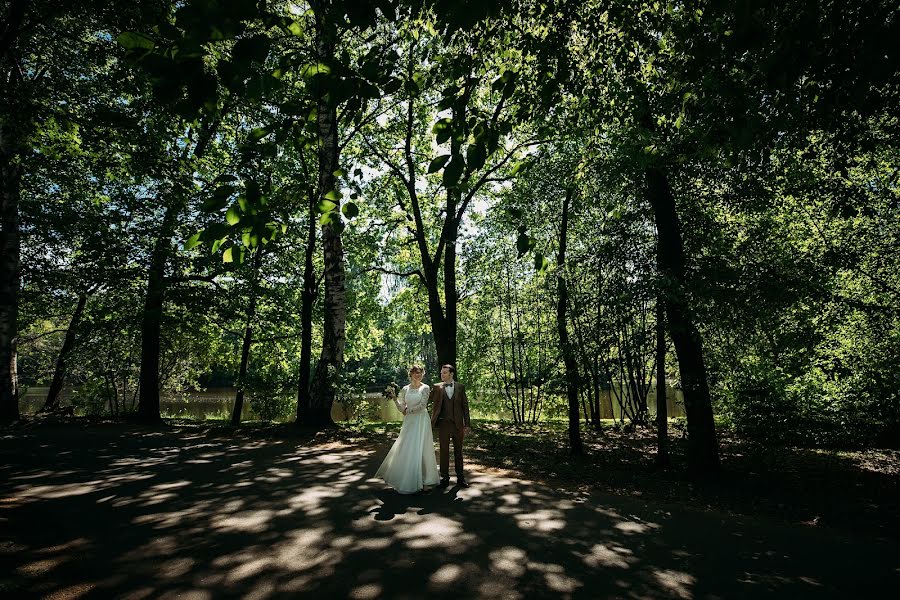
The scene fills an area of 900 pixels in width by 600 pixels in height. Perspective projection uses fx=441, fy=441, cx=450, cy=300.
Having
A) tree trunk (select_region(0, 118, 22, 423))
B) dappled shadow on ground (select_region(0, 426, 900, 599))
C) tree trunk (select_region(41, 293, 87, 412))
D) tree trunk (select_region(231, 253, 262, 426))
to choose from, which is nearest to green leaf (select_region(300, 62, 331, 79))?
dappled shadow on ground (select_region(0, 426, 900, 599))

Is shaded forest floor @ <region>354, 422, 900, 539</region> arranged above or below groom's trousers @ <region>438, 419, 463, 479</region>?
below

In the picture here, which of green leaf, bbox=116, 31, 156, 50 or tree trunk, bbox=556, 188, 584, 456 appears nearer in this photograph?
green leaf, bbox=116, 31, 156, 50

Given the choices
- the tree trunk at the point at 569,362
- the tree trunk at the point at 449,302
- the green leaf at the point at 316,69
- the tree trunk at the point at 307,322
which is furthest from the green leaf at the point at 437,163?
the tree trunk at the point at 449,302

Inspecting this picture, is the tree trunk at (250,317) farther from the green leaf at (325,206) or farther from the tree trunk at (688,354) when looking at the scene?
the green leaf at (325,206)

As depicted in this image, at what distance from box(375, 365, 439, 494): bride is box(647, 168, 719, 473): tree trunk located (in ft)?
18.5

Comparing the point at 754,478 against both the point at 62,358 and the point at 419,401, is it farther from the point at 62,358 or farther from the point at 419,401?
the point at 62,358

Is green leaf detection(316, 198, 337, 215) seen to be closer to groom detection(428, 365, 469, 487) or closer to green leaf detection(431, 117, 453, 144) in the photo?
green leaf detection(431, 117, 453, 144)

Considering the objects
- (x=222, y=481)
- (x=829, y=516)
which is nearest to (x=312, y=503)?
(x=222, y=481)

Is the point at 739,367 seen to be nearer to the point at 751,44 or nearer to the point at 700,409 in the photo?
the point at 700,409

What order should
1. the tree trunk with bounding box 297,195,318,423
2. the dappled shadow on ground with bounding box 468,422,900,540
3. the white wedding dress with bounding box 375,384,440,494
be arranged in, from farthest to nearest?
1. the tree trunk with bounding box 297,195,318,423
2. the dappled shadow on ground with bounding box 468,422,900,540
3. the white wedding dress with bounding box 375,384,440,494

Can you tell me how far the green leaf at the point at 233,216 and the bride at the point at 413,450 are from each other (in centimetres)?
612

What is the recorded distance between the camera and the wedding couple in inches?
293

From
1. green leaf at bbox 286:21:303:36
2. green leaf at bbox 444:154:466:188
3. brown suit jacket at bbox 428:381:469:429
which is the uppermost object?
green leaf at bbox 286:21:303:36

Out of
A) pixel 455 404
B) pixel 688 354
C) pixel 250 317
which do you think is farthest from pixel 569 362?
pixel 250 317
